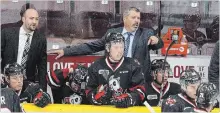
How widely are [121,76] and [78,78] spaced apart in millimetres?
320

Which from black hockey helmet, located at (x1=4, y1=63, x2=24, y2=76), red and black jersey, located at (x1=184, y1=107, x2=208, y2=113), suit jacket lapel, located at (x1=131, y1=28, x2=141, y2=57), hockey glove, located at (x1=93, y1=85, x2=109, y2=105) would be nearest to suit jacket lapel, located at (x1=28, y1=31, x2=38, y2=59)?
black hockey helmet, located at (x1=4, y1=63, x2=24, y2=76)

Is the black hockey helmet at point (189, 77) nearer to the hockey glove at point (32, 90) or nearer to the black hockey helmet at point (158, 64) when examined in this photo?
the black hockey helmet at point (158, 64)

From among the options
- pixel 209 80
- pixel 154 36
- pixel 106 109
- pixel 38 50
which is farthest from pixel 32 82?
pixel 209 80

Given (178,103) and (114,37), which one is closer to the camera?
(178,103)

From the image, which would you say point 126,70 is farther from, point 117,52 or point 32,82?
point 32,82

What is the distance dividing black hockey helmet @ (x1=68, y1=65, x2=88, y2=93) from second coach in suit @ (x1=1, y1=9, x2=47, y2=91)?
202mm

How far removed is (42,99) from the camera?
15.0 ft

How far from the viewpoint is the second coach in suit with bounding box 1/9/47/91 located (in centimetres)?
464

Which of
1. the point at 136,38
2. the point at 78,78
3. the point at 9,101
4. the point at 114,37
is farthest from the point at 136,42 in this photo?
the point at 9,101

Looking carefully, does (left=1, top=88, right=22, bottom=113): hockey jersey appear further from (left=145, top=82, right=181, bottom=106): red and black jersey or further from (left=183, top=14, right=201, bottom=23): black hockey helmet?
(left=183, top=14, right=201, bottom=23): black hockey helmet

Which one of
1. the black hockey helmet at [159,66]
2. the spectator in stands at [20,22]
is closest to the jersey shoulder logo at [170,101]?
the black hockey helmet at [159,66]

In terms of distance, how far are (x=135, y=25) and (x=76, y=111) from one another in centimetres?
75

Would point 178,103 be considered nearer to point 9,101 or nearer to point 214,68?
point 214,68

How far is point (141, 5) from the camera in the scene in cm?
465
